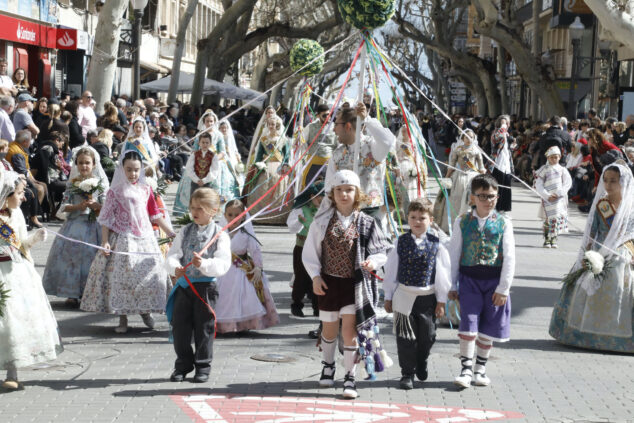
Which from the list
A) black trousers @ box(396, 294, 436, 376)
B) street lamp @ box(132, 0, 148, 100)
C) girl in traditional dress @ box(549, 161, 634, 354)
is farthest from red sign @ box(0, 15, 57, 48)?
black trousers @ box(396, 294, 436, 376)

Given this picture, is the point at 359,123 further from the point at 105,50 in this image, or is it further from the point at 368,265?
the point at 105,50

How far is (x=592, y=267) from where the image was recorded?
8.50 m

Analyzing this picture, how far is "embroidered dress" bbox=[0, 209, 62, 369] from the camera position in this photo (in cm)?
680

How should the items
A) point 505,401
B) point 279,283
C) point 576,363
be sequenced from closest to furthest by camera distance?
1. point 505,401
2. point 576,363
3. point 279,283

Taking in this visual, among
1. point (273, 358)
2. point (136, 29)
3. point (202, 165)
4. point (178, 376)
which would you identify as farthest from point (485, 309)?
point (136, 29)

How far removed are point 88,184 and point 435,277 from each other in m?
4.03

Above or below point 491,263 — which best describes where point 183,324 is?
below

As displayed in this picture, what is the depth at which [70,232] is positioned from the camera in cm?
1008

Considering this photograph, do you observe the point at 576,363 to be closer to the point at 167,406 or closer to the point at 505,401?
the point at 505,401

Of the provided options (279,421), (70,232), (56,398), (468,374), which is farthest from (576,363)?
(70,232)

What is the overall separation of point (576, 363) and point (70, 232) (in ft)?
15.9

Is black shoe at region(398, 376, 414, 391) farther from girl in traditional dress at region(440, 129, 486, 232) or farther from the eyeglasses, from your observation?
girl in traditional dress at region(440, 129, 486, 232)

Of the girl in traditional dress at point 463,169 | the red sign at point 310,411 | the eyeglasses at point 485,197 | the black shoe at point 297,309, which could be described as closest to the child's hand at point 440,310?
the red sign at point 310,411

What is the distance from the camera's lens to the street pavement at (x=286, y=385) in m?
6.50
